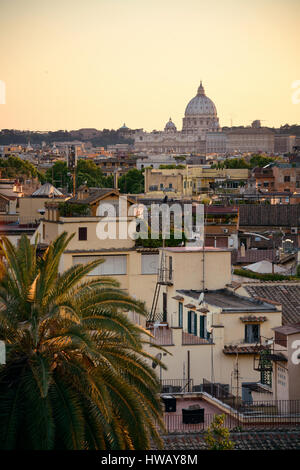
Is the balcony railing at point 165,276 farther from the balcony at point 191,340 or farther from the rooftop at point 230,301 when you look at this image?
the balcony at point 191,340

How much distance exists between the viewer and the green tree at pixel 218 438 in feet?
30.6

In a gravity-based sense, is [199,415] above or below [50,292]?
below

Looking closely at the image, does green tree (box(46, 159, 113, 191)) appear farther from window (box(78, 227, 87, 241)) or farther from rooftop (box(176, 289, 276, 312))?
rooftop (box(176, 289, 276, 312))

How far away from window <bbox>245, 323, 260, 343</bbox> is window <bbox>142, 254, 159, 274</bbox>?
138 inches

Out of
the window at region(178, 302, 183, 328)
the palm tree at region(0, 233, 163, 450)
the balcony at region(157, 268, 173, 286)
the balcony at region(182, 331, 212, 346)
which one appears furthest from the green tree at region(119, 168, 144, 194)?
the palm tree at region(0, 233, 163, 450)

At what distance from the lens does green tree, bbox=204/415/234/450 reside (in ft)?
30.6

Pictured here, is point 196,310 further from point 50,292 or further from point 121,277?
point 50,292

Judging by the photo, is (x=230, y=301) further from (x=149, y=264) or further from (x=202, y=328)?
(x=149, y=264)

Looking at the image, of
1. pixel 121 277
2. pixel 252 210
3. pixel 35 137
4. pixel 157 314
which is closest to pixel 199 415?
pixel 157 314

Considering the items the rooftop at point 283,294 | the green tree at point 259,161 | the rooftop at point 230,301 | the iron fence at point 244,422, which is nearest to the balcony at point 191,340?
the rooftop at point 230,301

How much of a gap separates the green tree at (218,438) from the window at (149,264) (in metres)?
7.31

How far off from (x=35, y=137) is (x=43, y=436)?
626 ft

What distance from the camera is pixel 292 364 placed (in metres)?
11.8

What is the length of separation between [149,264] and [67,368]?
8.38m
